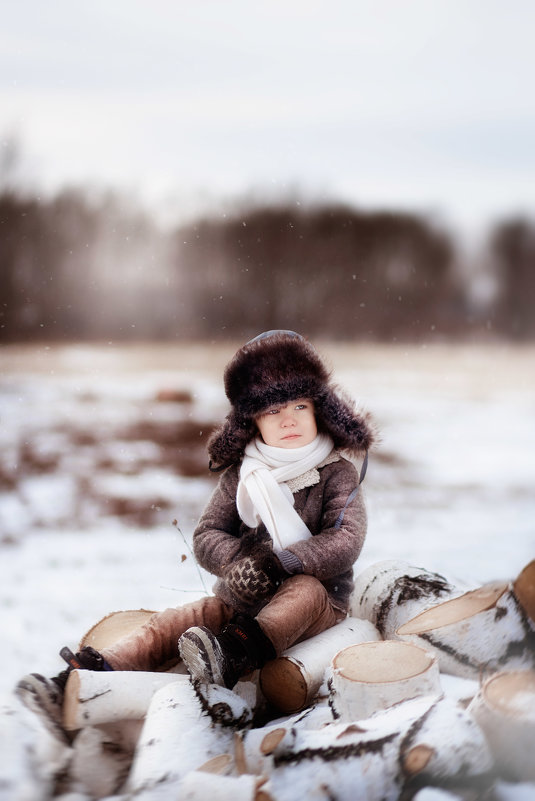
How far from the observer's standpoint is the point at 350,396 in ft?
6.58

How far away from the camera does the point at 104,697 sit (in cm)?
159

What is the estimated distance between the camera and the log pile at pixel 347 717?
4.14 ft

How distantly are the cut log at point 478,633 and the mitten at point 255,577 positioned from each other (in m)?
0.31

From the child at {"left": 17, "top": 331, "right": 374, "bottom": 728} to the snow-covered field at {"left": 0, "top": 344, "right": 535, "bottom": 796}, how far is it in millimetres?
649

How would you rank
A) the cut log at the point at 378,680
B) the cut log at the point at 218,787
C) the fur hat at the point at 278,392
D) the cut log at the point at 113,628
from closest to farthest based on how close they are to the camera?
the cut log at the point at 218,787 → the cut log at the point at 378,680 → the fur hat at the point at 278,392 → the cut log at the point at 113,628

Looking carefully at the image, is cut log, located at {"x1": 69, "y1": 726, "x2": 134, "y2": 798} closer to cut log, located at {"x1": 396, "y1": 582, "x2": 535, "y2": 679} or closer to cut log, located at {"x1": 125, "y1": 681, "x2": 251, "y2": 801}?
cut log, located at {"x1": 125, "y1": 681, "x2": 251, "y2": 801}

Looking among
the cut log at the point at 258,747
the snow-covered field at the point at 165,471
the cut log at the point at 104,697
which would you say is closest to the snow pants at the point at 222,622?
the cut log at the point at 104,697

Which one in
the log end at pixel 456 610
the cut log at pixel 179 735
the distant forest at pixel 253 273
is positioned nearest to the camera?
the cut log at pixel 179 735

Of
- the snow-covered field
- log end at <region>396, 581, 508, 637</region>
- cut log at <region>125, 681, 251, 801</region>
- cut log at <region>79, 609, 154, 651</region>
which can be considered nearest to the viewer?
cut log at <region>125, 681, 251, 801</region>

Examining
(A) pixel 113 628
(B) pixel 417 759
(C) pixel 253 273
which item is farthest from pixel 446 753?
(C) pixel 253 273

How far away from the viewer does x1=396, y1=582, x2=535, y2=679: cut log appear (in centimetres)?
157

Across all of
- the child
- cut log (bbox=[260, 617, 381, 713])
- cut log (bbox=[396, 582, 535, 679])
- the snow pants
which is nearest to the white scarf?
the child

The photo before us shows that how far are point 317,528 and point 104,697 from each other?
25.7 inches

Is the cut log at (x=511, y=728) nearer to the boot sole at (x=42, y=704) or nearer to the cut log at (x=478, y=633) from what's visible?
the cut log at (x=478, y=633)
